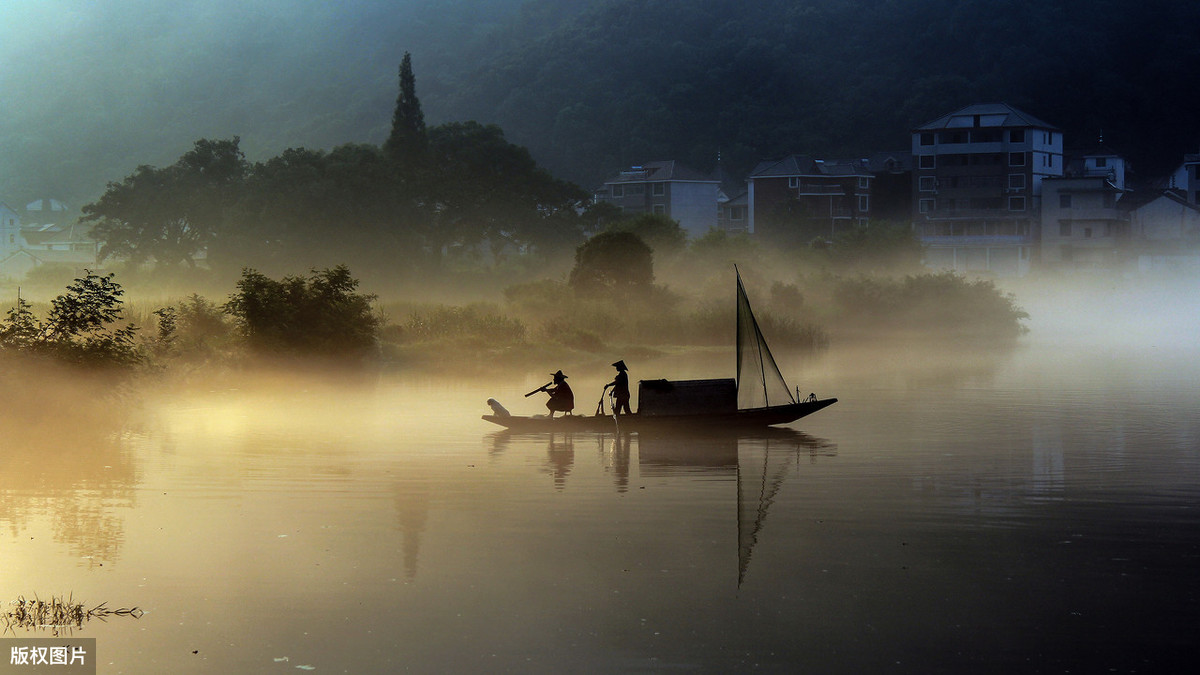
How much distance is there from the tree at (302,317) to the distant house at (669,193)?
9303 centimetres

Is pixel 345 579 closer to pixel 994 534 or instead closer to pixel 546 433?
pixel 994 534

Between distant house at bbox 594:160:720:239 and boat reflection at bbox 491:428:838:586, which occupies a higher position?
distant house at bbox 594:160:720:239

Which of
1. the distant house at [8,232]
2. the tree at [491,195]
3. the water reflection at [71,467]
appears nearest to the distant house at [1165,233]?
the tree at [491,195]

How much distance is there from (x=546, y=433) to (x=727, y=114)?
452ft

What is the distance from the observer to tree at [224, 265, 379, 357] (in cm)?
4819

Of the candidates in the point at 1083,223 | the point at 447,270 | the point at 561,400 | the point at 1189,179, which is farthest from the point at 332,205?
the point at 1189,179

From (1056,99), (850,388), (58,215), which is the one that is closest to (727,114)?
(1056,99)

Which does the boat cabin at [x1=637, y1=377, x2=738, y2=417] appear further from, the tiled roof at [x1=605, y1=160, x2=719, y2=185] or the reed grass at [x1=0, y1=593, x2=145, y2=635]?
the tiled roof at [x1=605, y1=160, x2=719, y2=185]

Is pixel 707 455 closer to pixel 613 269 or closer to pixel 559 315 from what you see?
pixel 559 315

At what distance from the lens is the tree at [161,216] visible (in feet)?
328

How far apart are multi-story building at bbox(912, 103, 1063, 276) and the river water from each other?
326 feet

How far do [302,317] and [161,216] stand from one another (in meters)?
57.2

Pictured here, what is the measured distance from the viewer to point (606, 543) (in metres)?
18.5

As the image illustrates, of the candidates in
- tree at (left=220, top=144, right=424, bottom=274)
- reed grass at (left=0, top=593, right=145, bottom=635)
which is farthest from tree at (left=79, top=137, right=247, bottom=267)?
reed grass at (left=0, top=593, right=145, bottom=635)
